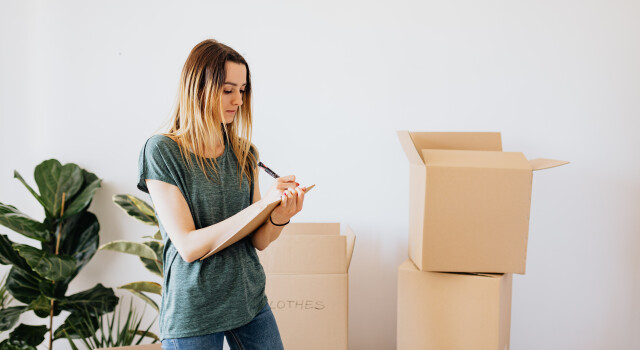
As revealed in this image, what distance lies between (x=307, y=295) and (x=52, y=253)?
105cm

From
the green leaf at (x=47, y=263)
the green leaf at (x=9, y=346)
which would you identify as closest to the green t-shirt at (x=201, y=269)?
the green leaf at (x=47, y=263)

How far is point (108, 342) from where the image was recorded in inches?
81.9

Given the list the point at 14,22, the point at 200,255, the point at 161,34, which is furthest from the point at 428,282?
the point at 14,22

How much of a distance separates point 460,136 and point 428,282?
20.7 inches

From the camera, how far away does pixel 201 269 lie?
1058 millimetres

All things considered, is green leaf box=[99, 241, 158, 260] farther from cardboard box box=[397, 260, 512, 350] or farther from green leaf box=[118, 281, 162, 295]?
cardboard box box=[397, 260, 512, 350]

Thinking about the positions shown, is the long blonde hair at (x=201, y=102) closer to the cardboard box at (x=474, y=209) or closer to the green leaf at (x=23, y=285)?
the cardboard box at (x=474, y=209)

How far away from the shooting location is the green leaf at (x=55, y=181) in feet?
6.82

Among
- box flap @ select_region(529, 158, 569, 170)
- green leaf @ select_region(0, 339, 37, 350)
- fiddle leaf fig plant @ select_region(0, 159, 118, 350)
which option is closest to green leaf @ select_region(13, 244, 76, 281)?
fiddle leaf fig plant @ select_region(0, 159, 118, 350)

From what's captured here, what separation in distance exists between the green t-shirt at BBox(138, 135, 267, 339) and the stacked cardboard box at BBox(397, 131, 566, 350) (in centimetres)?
69

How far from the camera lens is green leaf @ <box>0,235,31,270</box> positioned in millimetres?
1942

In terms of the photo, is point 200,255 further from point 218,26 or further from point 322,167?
point 218,26

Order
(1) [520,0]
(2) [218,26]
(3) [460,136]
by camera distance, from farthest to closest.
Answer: (2) [218,26]
(1) [520,0]
(3) [460,136]

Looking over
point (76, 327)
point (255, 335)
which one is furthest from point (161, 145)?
point (76, 327)
